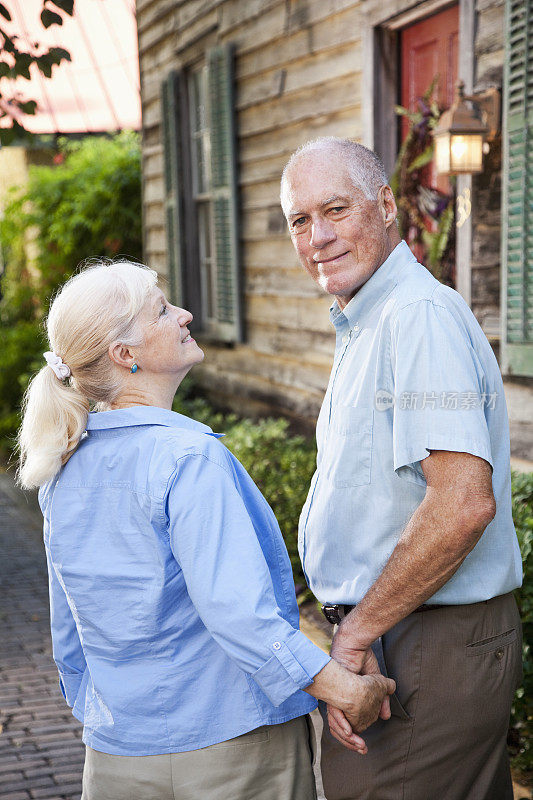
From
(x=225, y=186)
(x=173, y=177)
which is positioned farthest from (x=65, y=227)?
(x=225, y=186)

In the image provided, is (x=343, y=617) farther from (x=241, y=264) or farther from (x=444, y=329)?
(x=241, y=264)

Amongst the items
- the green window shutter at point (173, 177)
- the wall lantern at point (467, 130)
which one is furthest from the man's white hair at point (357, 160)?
the green window shutter at point (173, 177)

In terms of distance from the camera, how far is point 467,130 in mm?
4070

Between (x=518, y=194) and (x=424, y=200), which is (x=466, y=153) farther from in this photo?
(x=424, y=200)

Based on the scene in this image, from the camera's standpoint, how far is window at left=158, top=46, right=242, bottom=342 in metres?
7.69

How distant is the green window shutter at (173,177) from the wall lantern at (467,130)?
15.5ft

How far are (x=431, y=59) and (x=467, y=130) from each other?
99cm

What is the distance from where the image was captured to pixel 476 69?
423 cm

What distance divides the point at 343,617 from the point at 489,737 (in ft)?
1.40

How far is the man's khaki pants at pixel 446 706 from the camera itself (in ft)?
6.59

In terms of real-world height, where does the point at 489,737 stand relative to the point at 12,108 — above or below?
below

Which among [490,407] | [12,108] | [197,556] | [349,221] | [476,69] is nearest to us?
[197,556]

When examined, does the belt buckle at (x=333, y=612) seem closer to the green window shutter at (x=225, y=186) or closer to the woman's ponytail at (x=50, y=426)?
the woman's ponytail at (x=50, y=426)

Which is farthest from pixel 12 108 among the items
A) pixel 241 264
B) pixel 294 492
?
pixel 294 492
